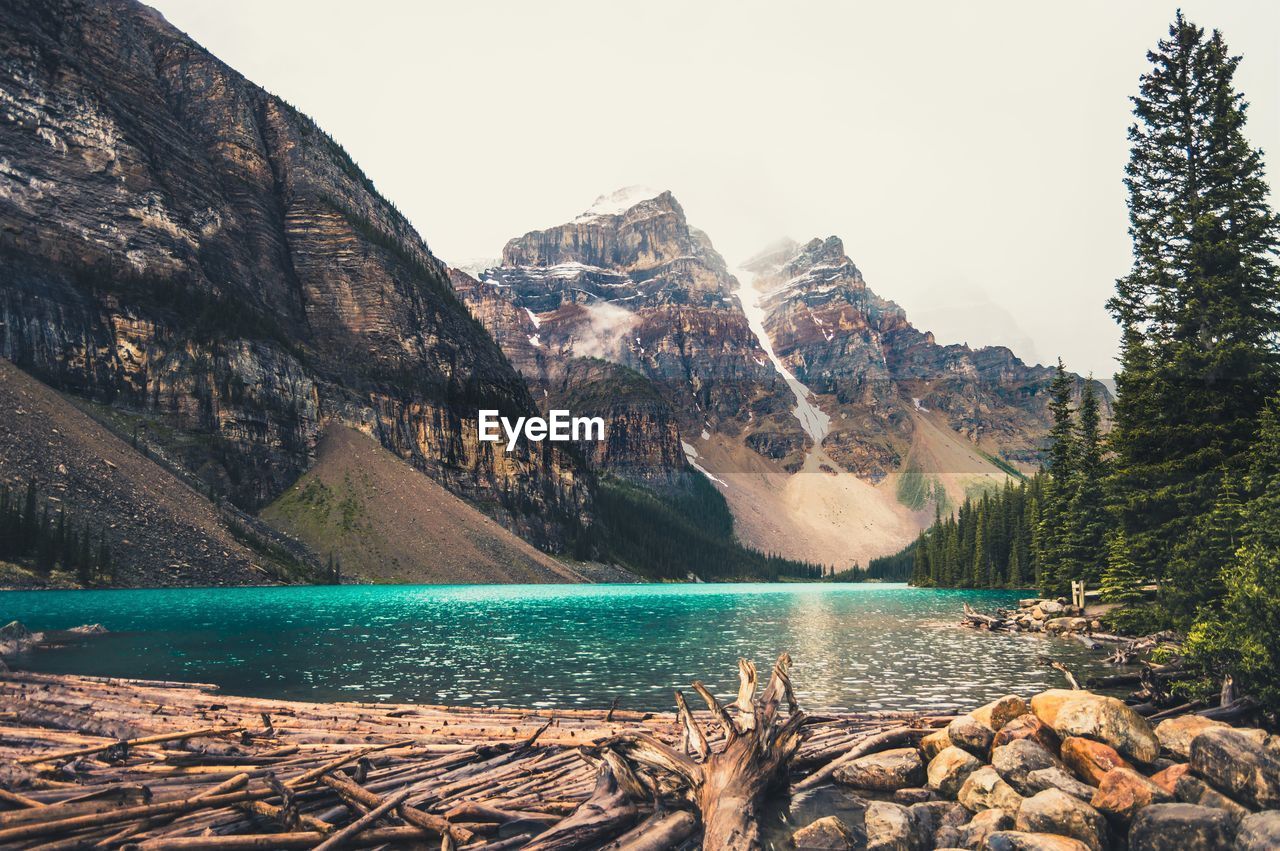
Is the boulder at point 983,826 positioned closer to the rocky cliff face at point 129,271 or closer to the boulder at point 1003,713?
the boulder at point 1003,713

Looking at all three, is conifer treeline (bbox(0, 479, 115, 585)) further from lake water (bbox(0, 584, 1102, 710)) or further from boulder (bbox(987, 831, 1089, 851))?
boulder (bbox(987, 831, 1089, 851))

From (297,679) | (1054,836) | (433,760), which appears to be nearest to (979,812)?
(1054,836)

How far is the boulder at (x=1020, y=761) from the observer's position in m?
15.6

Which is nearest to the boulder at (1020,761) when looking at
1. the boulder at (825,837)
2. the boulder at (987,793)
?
the boulder at (987,793)

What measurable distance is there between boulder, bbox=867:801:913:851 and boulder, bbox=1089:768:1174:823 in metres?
4.19

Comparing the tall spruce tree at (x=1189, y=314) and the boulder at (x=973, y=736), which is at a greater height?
the tall spruce tree at (x=1189, y=314)

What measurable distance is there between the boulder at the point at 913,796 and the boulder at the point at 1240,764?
5.41 meters

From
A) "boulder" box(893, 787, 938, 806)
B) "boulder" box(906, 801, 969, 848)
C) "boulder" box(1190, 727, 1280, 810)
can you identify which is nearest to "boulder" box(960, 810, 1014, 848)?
"boulder" box(906, 801, 969, 848)

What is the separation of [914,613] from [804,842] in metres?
78.9

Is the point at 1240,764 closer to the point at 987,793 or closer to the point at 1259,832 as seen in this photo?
the point at 1259,832

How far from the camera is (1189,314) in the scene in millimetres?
35938

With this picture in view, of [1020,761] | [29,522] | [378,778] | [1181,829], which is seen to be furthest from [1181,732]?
[29,522]

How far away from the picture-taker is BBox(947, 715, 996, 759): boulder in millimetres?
17594

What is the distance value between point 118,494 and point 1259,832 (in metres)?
125
